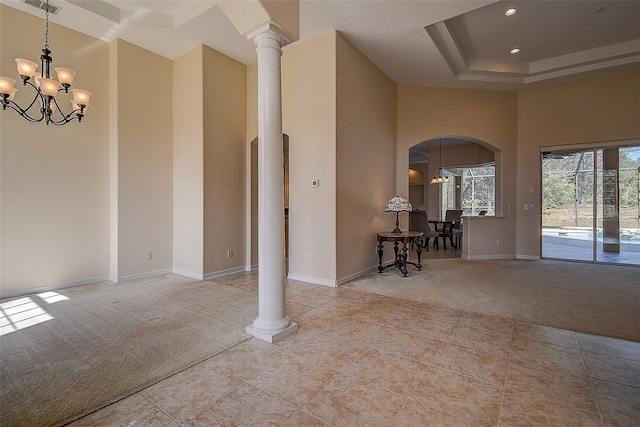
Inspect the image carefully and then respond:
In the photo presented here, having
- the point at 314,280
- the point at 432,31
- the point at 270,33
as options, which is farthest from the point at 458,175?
the point at 270,33

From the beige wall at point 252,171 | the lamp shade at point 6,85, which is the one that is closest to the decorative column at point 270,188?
the lamp shade at point 6,85

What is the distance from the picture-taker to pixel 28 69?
289cm

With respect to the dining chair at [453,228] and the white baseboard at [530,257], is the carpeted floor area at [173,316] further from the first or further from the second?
the dining chair at [453,228]

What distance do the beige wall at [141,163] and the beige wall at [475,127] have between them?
433 cm

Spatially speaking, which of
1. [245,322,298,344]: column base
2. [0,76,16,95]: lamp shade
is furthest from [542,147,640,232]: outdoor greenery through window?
[0,76,16,95]: lamp shade

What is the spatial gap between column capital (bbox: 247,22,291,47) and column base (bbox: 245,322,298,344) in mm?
2512

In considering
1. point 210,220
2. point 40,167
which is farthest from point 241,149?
point 40,167

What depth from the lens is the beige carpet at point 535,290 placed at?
2.97 m

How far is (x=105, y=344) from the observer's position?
8.00ft

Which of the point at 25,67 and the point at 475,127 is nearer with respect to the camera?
the point at 25,67

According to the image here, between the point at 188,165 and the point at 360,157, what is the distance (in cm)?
277

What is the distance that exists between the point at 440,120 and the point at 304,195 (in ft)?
11.6

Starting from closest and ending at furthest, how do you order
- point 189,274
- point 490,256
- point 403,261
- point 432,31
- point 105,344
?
1. point 105,344
2. point 432,31
3. point 189,274
4. point 403,261
5. point 490,256

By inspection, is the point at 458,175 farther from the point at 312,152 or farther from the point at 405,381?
the point at 405,381
